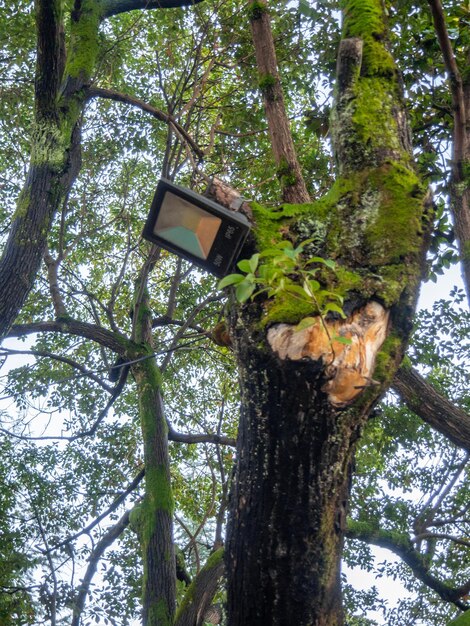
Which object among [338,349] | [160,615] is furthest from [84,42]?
[338,349]

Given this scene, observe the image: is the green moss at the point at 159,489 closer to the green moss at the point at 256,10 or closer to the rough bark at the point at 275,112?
the rough bark at the point at 275,112

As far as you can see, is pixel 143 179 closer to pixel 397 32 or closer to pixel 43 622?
pixel 397 32

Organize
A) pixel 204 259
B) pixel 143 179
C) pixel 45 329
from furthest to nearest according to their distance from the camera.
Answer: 1. pixel 143 179
2. pixel 45 329
3. pixel 204 259

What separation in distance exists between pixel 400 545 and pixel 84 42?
15.5 ft

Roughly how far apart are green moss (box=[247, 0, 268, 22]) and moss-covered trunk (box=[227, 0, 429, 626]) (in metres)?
2.83

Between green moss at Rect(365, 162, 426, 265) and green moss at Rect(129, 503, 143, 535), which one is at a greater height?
green moss at Rect(129, 503, 143, 535)

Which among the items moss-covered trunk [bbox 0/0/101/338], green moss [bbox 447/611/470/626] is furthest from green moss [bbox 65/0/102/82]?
green moss [bbox 447/611/470/626]

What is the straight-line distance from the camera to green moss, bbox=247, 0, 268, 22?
14.4ft

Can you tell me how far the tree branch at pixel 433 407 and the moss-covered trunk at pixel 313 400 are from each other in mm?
2109

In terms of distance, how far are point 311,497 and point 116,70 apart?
6.12 meters

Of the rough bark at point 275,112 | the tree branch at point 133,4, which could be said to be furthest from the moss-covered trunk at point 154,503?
the tree branch at point 133,4

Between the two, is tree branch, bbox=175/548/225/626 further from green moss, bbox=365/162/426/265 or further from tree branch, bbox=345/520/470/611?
green moss, bbox=365/162/426/265

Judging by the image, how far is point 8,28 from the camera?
20.9 ft

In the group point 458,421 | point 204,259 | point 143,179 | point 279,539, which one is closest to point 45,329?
point 143,179
